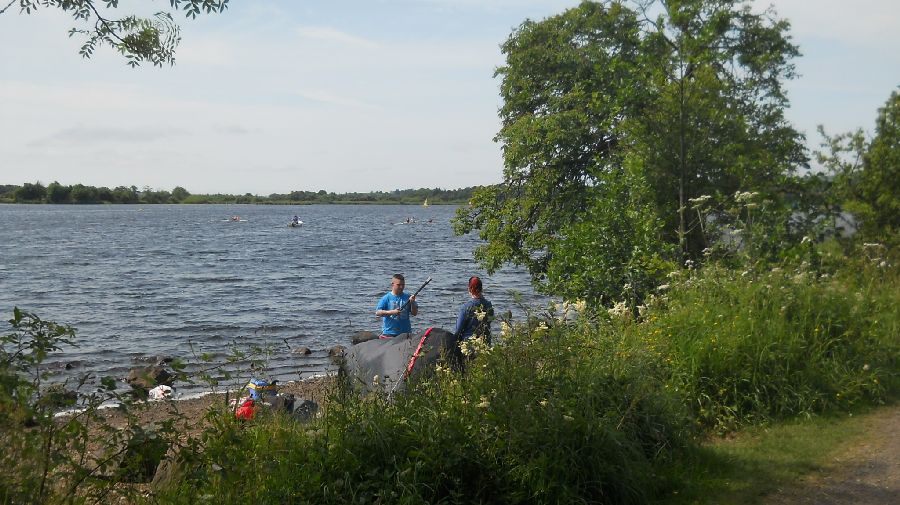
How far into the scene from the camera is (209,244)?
60875 mm

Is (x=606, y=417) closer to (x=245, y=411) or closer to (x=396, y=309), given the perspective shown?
(x=245, y=411)

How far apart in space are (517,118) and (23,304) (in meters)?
19.3

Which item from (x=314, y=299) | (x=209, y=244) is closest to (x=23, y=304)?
(x=314, y=299)

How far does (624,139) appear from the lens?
13266mm

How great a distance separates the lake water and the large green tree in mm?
1810

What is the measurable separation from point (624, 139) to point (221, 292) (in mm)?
22271

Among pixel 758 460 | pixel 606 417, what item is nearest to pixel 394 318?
pixel 758 460

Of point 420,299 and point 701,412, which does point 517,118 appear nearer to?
point 420,299

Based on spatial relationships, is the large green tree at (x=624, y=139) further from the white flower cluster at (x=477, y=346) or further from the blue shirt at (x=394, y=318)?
the white flower cluster at (x=477, y=346)

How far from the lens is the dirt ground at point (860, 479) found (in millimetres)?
5582

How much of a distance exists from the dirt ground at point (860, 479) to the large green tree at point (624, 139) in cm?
401

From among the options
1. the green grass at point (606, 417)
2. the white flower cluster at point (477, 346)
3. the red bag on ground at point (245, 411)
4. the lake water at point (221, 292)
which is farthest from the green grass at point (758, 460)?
the red bag on ground at point (245, 411)

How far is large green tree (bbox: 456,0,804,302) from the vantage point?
1148 cm

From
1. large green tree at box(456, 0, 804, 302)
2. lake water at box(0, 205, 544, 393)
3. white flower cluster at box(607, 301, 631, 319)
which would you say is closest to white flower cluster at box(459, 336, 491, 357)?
lake water at box(0, 205, 544, 393)
